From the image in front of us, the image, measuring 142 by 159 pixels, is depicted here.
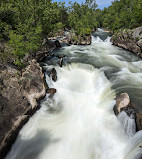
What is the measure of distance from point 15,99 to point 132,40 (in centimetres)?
2426

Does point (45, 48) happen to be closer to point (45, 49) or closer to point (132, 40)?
point (45, 49)

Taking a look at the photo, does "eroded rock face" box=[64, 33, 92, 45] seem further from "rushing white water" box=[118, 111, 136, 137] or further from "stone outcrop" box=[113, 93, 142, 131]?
"rushing white water" box=[118, 111, 136, 137]

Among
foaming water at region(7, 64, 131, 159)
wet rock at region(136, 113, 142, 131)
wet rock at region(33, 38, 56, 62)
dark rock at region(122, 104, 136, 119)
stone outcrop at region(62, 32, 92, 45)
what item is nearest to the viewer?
wet rock at region(136, 113, 142, 131)

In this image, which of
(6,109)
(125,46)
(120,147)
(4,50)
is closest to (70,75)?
(4,50)

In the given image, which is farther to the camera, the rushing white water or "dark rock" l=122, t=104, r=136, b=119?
"dark rock" l=122, t=104, r=136, b=119

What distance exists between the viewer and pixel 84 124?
8328 mm

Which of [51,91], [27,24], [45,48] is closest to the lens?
[51,91]

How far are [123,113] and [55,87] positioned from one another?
7134 mm

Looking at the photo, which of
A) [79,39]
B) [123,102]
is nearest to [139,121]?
[123,102]

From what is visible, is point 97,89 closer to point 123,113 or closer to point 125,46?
point 123,113

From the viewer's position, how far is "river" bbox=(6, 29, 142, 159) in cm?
637

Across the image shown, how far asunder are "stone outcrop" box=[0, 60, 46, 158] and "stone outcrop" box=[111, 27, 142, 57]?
64.3ft

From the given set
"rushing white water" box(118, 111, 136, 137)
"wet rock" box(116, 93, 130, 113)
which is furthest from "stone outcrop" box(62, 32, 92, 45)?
"rushing white water" box(118, 111, 136, 137)

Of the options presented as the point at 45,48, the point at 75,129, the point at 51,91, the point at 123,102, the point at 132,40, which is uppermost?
the point at 132,40
